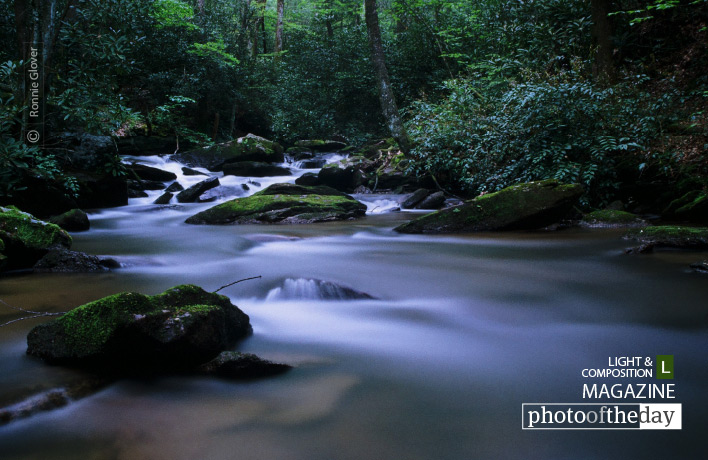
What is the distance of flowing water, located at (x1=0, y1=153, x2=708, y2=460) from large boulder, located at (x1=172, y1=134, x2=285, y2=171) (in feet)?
36.3

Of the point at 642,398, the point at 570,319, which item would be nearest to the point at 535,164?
the point at 570,319

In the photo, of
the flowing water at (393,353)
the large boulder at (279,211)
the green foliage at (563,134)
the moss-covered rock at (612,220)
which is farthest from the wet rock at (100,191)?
the moss-covered rock at (612,220)

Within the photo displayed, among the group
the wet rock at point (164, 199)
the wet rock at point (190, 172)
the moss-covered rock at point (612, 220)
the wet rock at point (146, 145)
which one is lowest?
the moss-covered rock at point (612, 220)

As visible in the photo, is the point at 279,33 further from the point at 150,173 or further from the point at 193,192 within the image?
the point at 193,192

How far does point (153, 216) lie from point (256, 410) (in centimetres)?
972

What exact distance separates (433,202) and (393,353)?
30.3 ft

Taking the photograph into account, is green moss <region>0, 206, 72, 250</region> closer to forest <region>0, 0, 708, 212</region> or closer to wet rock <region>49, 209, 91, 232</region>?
forest <region>0, 0, 708, 212</region>

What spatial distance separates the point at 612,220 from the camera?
27.2 feet

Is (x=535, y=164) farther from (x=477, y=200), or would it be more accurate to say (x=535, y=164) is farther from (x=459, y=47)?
(x=459, y=47)

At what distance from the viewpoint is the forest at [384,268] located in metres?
2.38

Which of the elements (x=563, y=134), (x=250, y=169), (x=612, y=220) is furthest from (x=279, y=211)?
(x=250, y=169)

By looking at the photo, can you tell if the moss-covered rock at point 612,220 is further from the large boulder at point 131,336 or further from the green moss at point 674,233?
the large boulder at point 131,336

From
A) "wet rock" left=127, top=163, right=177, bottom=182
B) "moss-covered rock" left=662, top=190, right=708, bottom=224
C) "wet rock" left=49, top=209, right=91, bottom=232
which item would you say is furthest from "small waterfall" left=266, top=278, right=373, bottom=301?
"wet rock" left=127, top=163, right=177, bottom=182

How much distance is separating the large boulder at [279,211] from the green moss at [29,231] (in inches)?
170
